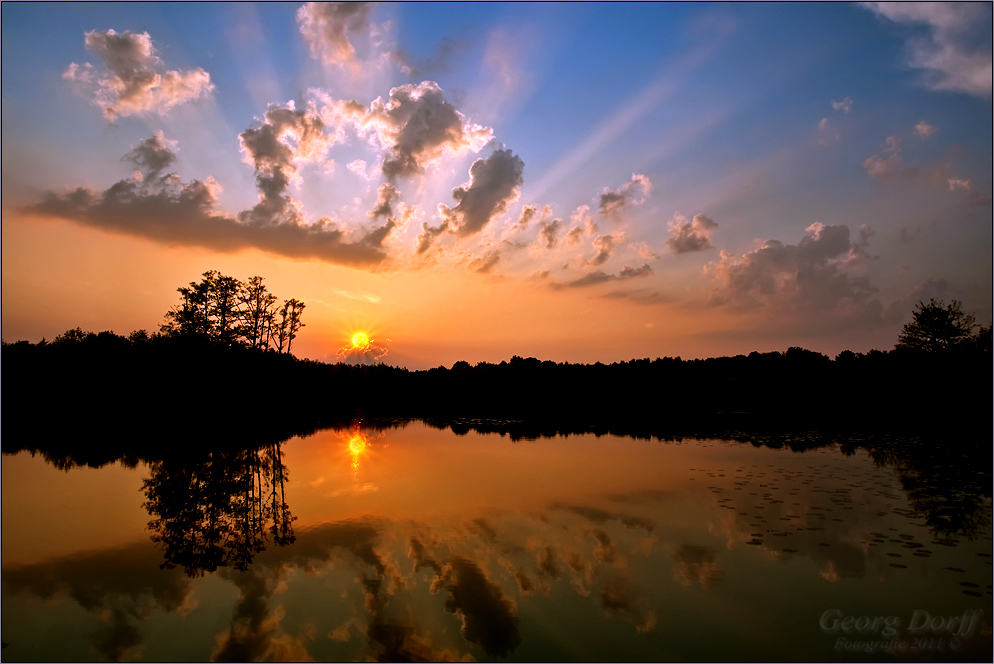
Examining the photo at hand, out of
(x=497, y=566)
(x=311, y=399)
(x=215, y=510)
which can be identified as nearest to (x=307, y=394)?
(x=311, y=399)

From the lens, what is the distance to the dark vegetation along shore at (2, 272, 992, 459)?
44.8m

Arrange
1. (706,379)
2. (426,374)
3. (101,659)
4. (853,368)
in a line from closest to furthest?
(101,659), (853,368), (706,379), (426,374)

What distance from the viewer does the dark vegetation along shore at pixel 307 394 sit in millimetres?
44781

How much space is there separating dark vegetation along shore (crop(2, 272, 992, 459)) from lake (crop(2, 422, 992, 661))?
1627 centimetres

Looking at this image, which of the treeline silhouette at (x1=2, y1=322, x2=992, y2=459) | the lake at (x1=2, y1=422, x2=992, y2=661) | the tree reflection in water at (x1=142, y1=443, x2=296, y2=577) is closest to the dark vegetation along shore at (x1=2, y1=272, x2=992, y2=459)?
the treeline silhouette at (x1=2, y1=322, x2=992, y2=459)

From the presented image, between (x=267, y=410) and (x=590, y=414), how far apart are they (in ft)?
141

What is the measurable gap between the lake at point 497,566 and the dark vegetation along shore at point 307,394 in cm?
1627

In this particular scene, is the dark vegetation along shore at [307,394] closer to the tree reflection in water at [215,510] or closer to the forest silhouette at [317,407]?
the forest silhouette at [317,407]

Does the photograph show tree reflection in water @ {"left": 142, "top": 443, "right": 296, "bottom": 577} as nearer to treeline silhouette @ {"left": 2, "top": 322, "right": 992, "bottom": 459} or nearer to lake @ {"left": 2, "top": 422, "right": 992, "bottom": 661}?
lake @ {"left": 2, "top": 422, "right": 992, "bottom": 661}

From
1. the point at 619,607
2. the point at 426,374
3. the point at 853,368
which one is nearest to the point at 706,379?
the point at 853,368

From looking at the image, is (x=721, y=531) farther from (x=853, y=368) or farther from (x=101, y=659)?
(x=853, y=368)

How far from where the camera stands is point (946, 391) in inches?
2753

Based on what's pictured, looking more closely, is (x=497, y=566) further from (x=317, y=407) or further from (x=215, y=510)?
(x=317, y=407)

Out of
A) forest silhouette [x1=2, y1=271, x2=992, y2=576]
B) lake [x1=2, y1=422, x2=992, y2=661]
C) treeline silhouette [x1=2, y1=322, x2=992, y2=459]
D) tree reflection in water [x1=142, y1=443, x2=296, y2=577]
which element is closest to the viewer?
lake [x1=2, y1=422, x2=992, y2=661]
